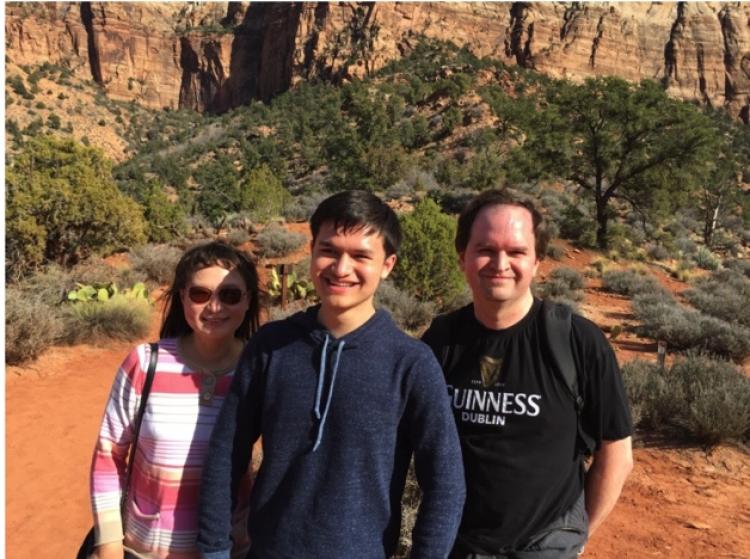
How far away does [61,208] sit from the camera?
11.3 metres

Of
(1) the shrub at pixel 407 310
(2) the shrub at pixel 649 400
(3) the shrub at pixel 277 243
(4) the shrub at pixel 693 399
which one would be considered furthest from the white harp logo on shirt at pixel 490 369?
(3) the shrub at pixel 277 243

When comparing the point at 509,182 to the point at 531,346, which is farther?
the point at 509,182

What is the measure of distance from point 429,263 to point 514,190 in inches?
352

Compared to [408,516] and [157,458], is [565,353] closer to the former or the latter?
[157,458]

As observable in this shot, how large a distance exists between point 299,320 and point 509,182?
23719mm

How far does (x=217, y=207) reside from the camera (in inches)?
1113

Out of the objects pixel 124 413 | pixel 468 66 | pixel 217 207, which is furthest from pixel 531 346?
pixel 468 66

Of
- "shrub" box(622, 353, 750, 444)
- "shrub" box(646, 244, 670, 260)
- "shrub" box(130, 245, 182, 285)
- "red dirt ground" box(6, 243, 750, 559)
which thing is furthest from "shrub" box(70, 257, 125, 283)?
"shrub" box(646, 244, 670, 260)

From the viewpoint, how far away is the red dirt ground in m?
3.80

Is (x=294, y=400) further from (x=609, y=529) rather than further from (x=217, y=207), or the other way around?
(x=217, y=207)

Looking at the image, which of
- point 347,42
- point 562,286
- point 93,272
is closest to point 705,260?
point 562,286

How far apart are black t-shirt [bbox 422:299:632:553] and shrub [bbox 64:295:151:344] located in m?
7.79

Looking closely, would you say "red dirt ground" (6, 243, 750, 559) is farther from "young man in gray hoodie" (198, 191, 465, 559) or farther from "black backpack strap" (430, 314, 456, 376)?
"young man in gray hoodie" (198, 191, 465, 559)

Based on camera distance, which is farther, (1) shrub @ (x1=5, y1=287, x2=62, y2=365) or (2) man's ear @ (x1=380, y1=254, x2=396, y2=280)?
(1) shrub @ (x1=5, y1=287, x2=62, y2=365)
